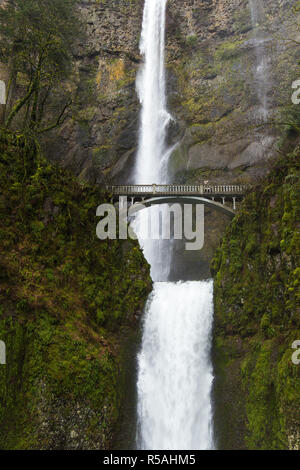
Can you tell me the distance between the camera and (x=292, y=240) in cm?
1220

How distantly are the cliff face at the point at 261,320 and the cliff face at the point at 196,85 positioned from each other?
44.8 ft

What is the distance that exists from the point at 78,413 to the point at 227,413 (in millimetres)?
4860

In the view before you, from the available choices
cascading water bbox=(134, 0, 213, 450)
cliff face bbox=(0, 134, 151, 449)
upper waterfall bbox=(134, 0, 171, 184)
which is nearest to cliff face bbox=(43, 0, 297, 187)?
upper waterfall bbox=(134, 0, 171, 184)

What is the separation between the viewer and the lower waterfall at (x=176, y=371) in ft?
41.0

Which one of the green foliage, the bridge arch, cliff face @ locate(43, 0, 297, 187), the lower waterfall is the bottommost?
the lower waterfall

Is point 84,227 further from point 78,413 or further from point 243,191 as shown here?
point 243,191

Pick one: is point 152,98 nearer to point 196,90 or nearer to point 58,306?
point 196,90

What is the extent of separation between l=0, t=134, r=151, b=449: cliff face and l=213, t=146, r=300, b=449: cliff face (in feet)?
12.0

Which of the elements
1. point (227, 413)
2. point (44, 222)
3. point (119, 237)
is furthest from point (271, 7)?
point (227, 413)

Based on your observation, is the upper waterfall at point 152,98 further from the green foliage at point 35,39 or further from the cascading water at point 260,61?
the green foliage at point 35,39

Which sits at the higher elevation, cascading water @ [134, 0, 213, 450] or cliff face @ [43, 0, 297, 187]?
cliff face @ [43, 0, 297, 187]

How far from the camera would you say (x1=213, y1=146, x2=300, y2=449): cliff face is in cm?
1053

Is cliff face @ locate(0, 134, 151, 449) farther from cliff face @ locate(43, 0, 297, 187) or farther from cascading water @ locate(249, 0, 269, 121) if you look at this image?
cascading water @ locate(249, 0, 269, 121)

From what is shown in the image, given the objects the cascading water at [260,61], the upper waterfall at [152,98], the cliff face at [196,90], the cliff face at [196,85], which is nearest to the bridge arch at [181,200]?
the cliff face at [196,90]
